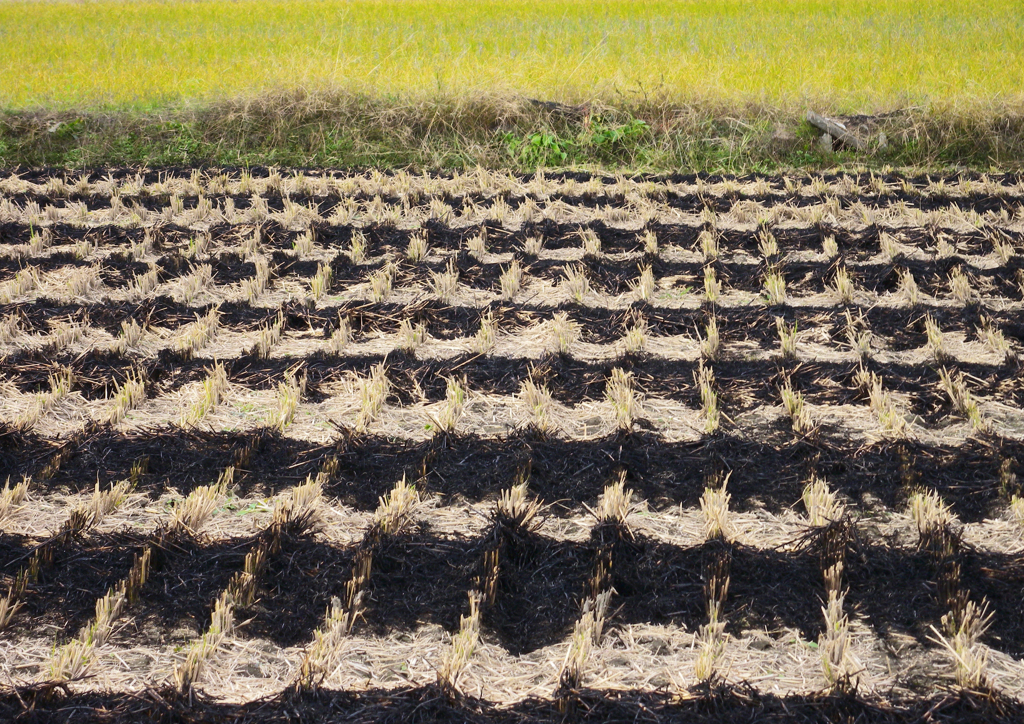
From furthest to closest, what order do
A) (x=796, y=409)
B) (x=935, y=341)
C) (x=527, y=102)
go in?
(x=527, y=102)
(x=935, y=341)
(x=796, y=409)

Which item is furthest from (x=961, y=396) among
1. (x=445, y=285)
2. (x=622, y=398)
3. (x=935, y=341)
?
(x=445, y=285)

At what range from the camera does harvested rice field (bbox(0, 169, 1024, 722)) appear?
1801mm

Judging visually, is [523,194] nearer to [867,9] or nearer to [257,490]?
[257,490]

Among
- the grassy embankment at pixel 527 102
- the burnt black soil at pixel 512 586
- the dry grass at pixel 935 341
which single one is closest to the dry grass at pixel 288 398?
the burnt black soil at pixel 512 586

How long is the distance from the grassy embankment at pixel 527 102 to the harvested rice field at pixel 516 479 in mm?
2199

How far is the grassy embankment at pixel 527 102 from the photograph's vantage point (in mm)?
6660

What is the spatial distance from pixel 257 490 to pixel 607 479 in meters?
1.09

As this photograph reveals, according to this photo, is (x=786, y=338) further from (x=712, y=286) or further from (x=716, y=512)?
(x=716, y=512)

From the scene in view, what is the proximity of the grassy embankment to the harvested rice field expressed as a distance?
2199mm

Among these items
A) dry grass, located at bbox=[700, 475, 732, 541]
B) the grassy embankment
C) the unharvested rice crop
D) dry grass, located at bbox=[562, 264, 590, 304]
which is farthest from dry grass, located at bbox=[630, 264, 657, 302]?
the unharvested rice crop

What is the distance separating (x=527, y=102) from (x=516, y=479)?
5.15 metres

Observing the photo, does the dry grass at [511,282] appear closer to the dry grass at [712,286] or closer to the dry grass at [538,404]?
the dry grass at [712,286]

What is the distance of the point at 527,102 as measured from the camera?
696 cm

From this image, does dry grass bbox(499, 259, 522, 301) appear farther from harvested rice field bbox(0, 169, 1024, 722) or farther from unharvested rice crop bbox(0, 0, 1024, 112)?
unharvested rice crop bbox(0, 0, 1024, 112)
